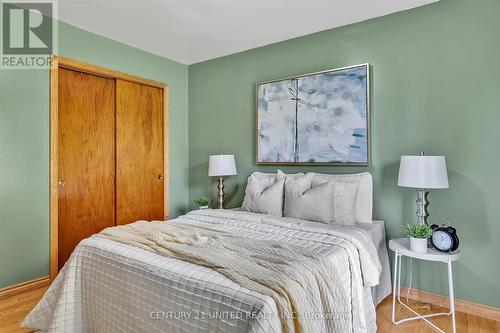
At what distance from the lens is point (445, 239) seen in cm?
204

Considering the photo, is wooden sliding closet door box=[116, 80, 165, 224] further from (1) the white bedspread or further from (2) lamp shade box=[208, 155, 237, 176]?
(1) the white bedspread

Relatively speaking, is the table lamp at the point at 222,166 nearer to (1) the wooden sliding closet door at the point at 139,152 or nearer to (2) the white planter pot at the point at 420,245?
(1) the wooden sliding closet door at the point at 139,152

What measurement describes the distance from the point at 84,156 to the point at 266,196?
2.01 m

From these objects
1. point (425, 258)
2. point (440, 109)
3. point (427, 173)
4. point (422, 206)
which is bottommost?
point (425, 258)

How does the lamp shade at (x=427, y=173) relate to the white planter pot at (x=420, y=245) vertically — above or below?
above

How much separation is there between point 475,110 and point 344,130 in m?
1.01

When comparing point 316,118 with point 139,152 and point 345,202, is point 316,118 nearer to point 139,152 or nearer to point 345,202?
point 345,202

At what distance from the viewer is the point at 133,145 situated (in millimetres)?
3586

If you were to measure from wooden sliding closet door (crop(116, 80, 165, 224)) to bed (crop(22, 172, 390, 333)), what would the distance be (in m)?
1.51

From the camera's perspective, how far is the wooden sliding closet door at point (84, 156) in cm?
297

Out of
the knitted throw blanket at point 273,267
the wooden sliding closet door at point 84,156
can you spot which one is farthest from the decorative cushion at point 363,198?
the wooden sliding closet door at point 84,156

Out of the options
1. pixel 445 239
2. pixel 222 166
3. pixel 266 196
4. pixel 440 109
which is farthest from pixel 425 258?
pixel 222 166

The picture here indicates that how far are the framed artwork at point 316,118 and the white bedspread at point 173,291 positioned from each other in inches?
37.2

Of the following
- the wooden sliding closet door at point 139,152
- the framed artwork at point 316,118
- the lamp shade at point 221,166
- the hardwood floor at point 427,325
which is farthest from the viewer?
the wooden sliding closet door at point 139,152
